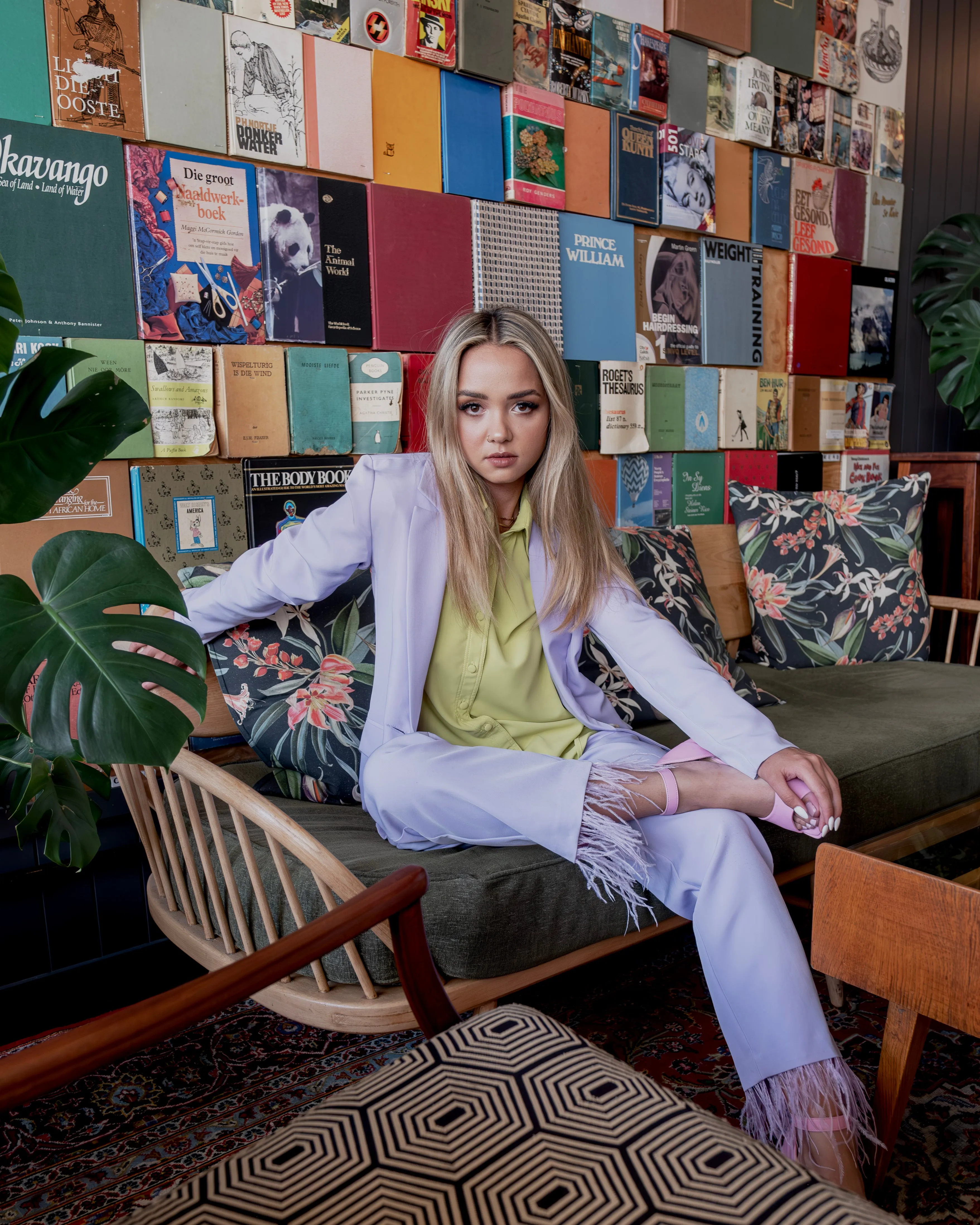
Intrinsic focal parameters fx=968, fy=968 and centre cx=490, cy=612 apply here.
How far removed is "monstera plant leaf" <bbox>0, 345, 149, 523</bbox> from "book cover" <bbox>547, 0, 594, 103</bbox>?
176 cm

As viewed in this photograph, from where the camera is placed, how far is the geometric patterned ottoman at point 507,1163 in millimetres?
708

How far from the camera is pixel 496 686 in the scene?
1620mm

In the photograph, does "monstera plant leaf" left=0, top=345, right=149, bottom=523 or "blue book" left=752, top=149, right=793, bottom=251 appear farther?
"blue book" left=752, top=149, right=793, bottom=251

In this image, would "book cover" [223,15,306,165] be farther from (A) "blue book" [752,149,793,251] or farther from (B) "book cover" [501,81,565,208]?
(A) "blue book" [752,149,793,251]

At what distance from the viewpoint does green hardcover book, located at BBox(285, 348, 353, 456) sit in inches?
81.5

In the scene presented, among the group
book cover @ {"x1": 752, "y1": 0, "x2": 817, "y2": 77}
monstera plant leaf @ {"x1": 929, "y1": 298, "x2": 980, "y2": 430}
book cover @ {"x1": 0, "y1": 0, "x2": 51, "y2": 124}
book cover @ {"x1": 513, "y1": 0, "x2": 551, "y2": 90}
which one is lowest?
monstera plant leaf @ {"x1": 929, "y1": 298, "x2": 980, "y2": 430}

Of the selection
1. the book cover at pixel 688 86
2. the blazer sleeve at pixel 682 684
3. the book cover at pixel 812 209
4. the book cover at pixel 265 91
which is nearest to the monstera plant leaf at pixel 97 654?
the blazer sleeve at pixel 682 684

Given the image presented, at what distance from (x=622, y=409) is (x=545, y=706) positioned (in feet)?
3.98

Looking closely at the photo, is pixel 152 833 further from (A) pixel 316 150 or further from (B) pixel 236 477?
(A) pixel 316 150

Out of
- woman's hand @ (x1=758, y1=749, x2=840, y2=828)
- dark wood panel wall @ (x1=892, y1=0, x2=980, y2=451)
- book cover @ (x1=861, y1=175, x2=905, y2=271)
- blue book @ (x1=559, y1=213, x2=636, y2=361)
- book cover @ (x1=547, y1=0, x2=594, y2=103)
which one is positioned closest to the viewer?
woman's hand @ (x1=758, y1=749, x2=840, y2=828)

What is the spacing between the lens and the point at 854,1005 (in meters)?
1.78

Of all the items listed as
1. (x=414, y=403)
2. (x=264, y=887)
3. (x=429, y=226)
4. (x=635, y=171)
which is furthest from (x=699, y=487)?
(x=264, y=887)

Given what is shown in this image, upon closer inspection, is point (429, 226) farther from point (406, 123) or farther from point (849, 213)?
point (849, 213)

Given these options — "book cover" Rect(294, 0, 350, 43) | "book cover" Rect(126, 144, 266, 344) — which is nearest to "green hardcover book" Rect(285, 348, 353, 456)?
"book cover" Rect(126, 144, 266, 344)
